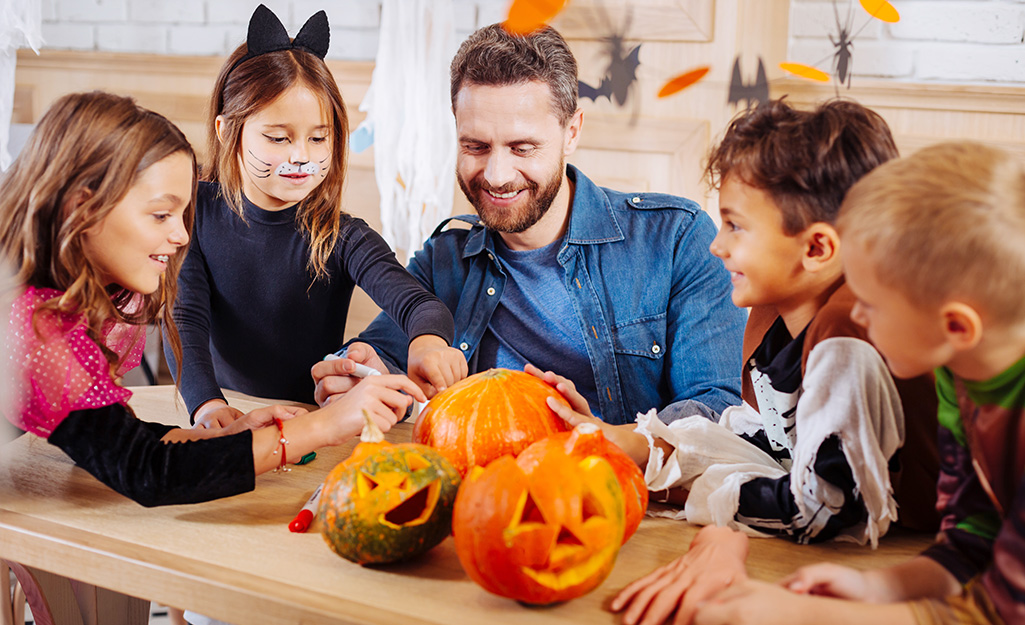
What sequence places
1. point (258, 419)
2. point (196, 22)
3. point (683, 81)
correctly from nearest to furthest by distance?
1. point (258, 419)
2. point (683, 81)
3. point (196, 22)

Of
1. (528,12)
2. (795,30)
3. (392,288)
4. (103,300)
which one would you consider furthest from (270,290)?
(795,30)

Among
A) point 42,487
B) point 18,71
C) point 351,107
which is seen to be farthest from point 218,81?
point 18,71

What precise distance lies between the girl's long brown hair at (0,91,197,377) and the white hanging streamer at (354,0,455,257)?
1.17 metres

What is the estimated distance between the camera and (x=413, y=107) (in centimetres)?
210

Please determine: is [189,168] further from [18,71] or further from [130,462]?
[18,71]

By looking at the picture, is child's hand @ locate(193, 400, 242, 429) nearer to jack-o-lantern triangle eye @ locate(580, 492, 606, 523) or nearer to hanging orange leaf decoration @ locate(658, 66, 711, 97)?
jack-o-lantern triangle eye @ locate(580, 492, 606, 523)

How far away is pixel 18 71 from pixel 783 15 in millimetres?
2163

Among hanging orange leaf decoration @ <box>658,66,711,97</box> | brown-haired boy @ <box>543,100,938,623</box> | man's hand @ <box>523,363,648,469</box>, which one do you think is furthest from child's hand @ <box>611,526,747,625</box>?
hanging orange leaf decoration @ <box>658,66,711,97</box>

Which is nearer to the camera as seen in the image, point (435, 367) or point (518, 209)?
point (435, 367)

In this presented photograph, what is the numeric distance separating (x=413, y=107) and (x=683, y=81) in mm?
712

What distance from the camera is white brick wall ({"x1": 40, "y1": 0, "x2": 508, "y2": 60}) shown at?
2.37 meters

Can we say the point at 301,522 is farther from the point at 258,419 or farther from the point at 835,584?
the point at 835,584

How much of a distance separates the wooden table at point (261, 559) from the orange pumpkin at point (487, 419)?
0.09 metres

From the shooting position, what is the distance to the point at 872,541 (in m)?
0.76
